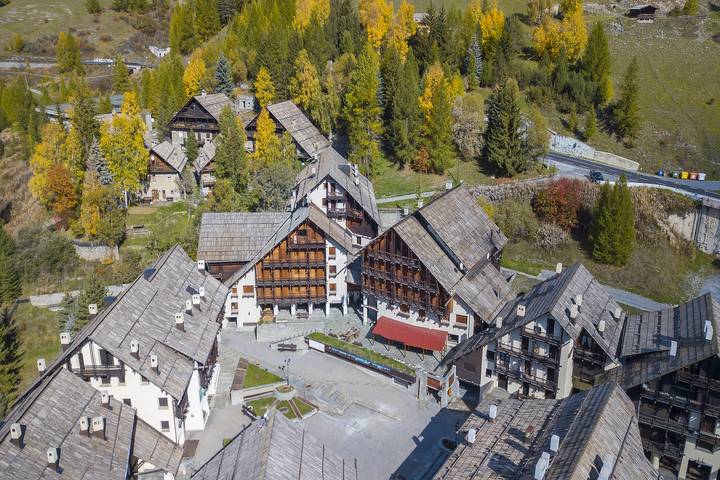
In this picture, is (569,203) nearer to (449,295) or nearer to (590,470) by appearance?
(449,295)

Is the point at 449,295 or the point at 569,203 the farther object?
the point at 569,203

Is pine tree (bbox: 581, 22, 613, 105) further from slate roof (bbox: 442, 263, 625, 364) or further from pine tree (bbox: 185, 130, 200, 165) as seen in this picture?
pine tree (bbox: 185, 130, 200, 165)

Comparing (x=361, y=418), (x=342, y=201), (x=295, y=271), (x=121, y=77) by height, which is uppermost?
(x=121, y=77)

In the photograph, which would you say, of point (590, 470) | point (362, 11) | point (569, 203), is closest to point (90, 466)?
point (590, 470)

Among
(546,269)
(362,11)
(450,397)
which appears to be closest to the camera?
(450,397)

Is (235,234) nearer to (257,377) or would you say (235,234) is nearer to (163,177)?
(257,377)

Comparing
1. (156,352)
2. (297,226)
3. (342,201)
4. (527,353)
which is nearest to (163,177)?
(342,201)
